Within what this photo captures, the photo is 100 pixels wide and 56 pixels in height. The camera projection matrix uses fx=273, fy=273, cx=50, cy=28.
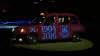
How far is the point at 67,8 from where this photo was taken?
6272 centimetres

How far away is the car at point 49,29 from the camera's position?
48.4ft

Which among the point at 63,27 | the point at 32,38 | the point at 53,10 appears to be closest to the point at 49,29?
the point at 63,27

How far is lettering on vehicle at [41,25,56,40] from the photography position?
15.1 meters

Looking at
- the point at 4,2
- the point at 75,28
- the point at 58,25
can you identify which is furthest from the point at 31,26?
the point at 4,2

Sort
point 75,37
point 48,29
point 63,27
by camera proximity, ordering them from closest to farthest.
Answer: point 48,29 → point 63,27 → point 75,37

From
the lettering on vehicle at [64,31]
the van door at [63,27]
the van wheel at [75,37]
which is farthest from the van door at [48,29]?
the van wheel at [75,37]

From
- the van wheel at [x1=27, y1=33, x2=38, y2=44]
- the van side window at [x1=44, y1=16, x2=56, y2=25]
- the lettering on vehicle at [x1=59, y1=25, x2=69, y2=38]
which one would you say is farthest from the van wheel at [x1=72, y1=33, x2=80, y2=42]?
the van wheel at [x1=27, y1=33, x2=38, y2=44]

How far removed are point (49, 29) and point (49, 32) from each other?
0.57 ft

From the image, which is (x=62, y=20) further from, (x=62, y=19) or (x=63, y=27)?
(x=63, y=27)

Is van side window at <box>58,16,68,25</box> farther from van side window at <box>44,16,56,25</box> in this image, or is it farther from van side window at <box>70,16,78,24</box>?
van side window at <box>70,16,78,24</box>

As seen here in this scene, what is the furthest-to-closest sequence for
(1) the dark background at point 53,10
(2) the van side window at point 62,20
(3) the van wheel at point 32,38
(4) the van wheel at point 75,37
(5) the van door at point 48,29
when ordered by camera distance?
(1) the dark background at point 53,10, (4) the van wheel at point 75,37, (2) the van side window at point 62,20, (5) the van door at point 48,29, (3) the van wheel at point 32,38

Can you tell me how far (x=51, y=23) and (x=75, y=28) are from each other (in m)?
1.92

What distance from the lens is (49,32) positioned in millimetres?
15305

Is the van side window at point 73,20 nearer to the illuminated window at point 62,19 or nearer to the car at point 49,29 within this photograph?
the car at point 49,29
